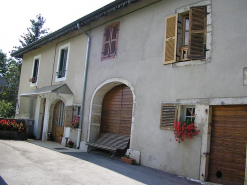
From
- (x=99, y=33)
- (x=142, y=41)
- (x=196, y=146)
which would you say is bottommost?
(x=196, y=146)

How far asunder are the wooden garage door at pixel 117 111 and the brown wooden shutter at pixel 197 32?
10.2 feet

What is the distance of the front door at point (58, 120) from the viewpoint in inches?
475

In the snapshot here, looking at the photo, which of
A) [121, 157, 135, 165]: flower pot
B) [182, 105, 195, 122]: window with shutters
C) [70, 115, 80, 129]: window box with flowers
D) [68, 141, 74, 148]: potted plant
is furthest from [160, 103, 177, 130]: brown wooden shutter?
[68, 141, 74, 148]: potted plant

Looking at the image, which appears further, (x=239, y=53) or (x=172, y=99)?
(x=172, y=99)

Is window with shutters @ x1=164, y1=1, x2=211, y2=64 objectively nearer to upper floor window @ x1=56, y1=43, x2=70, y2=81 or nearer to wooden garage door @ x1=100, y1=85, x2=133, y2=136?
wooden garage door @ x1=100, y1=85, x2=133, y2=136

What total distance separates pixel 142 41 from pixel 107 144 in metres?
3.76

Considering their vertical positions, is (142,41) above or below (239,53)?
above

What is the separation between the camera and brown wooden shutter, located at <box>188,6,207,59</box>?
6.48m

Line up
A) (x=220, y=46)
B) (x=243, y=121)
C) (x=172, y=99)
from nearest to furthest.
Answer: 1. (x=243, y=121)
2. (x=220, y=46)
3. (x=172, y=99)

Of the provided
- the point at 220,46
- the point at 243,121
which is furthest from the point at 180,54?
the point at 243,121

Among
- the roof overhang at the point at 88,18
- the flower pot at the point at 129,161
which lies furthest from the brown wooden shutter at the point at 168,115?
the roof overhang at the point at 88,18

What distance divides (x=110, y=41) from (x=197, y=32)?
374 centimetres

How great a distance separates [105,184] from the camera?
17.2 ft

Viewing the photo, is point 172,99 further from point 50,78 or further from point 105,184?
point 50,78
